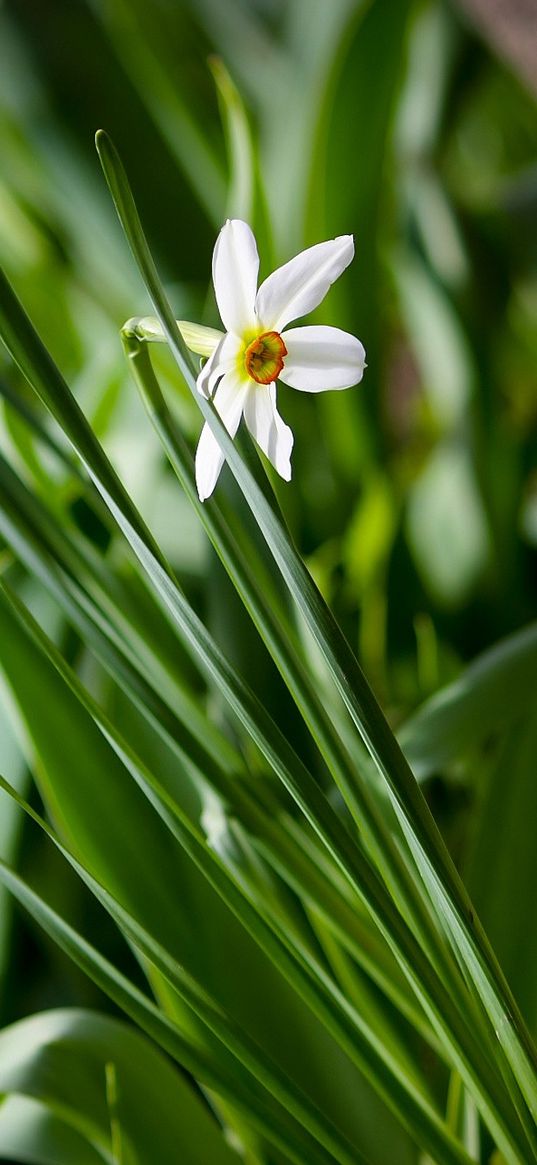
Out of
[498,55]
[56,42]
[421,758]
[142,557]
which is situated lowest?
[421,758]

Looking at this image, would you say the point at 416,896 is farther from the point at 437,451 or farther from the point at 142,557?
the point at 437,451

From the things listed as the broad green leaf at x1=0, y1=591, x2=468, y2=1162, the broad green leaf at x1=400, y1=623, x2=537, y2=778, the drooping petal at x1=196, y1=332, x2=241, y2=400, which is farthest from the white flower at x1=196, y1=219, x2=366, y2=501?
the broad green leaf at x1=400, y1=623, x2=537, y2=778

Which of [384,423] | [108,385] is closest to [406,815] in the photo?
[108,385]

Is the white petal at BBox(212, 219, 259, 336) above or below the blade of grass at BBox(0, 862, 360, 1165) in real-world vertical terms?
above

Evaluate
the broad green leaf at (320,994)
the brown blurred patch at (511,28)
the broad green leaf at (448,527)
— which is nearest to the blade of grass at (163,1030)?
the broad green leaf at (320,994)

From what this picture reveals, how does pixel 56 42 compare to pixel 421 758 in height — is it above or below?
above

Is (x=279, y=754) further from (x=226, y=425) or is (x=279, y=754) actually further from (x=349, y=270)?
(x=349, y=270)

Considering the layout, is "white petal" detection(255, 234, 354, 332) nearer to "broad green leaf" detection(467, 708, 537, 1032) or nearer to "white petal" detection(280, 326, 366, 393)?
"white petal" detection(280, 326, 366, 393)

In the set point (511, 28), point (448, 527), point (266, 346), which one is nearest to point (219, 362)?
point (266, 346)
